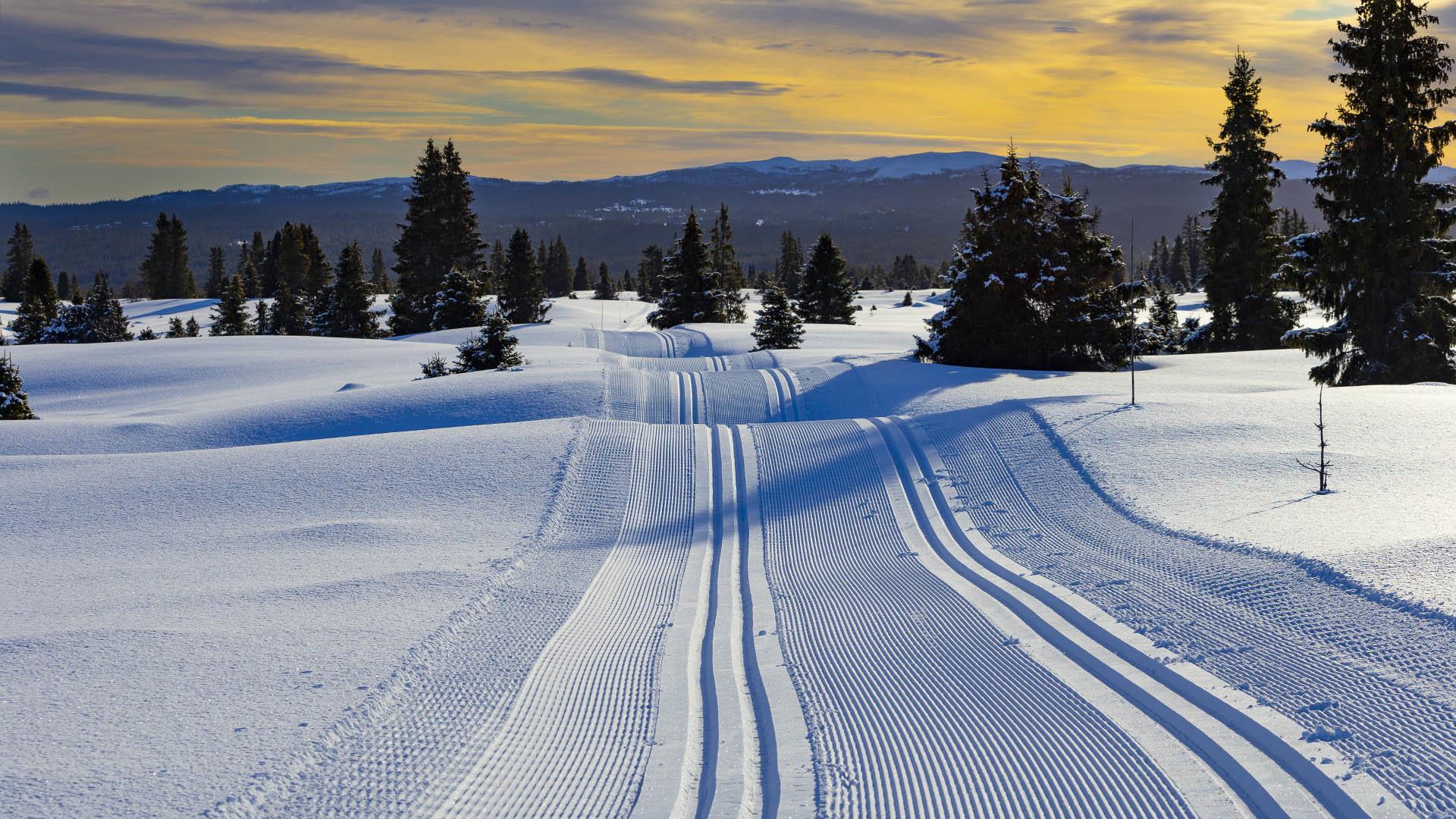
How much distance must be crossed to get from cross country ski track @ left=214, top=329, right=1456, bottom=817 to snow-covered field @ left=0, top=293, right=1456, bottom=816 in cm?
4

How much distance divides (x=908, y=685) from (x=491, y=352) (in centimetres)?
2193

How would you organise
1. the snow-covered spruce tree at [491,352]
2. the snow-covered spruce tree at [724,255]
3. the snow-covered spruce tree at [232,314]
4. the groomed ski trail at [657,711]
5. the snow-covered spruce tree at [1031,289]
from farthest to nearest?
the snow-covered spruce tree at [724,255]
the snow-covered spruce tree at [232,314]
the snow-covered spruce tree at [491,352]
the snow-covered spruce tree at [1031,289]
the groomed ski trail at [657,711]

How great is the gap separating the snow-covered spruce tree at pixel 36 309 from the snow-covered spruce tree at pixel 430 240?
16.5 meters

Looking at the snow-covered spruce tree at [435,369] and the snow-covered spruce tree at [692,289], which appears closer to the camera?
the snow-covered spruce tree at [435,369]

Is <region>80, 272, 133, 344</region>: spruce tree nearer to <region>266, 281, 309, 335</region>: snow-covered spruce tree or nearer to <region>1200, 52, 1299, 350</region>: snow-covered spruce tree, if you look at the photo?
<region>266, 281, 309, 335</region>: snow-covered spruce tree

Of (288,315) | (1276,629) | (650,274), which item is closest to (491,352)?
(1276,629)

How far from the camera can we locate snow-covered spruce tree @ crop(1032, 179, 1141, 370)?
2627 cm

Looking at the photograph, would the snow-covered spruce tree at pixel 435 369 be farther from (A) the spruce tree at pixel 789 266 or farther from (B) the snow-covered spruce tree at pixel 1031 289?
(A) the spruce tree at pixel 789 266

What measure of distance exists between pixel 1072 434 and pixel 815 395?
7.90 metres

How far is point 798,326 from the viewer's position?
35438 mm

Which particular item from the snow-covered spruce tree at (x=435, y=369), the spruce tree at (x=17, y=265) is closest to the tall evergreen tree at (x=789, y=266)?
the snow-covered spruce tree at (x=435, y=369)

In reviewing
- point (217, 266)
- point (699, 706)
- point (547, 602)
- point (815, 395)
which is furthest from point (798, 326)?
point (217, 266)

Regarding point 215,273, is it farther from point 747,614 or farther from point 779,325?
point 747,614

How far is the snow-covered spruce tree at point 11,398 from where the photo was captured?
65.2ft
